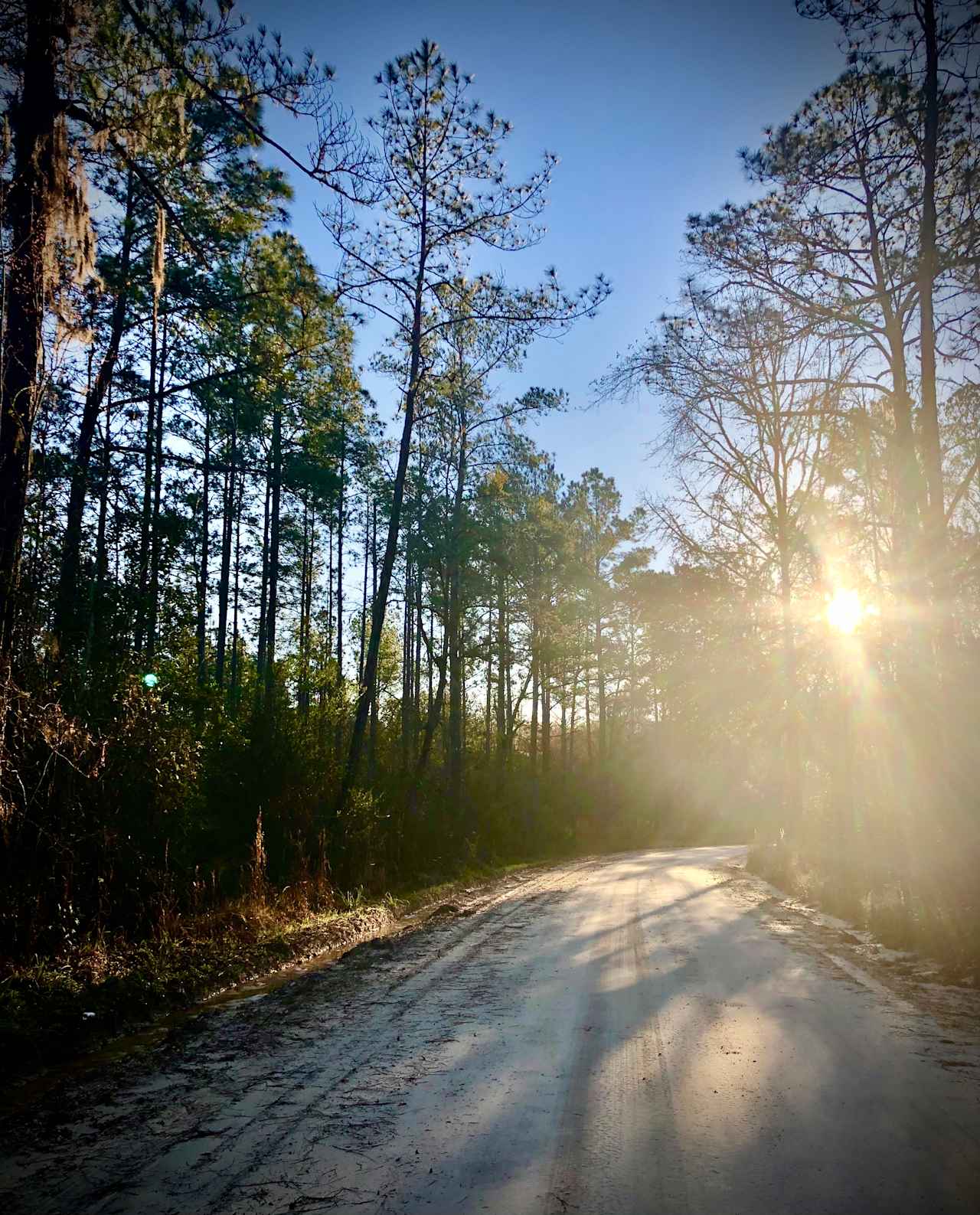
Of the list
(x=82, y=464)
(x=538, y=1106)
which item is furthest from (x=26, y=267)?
(x=538, y=1106)

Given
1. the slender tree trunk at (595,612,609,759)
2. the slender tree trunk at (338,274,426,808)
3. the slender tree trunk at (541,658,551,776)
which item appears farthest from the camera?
the slender tree trunk at (595,612,609,759)

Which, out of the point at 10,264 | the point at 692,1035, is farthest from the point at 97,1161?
the point at 10,264

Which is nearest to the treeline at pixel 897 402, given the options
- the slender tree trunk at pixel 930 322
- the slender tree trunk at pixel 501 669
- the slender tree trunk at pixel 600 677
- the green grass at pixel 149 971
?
the slender tree trunk at pixel 930 322

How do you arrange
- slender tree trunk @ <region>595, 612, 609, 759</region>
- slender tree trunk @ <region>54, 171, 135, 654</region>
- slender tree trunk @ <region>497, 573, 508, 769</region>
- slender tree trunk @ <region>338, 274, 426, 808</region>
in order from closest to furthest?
1. slender tree trunk @ <region>54, 171, 135, 654</region>
2. slender tree trunk @ <region>338, 274, 426, 808</region>
3. slender tree trunk @ <region>497, 573, 508, 769</region>
4. slender tree trunk @ <region>595, 612, 609, 759</region>

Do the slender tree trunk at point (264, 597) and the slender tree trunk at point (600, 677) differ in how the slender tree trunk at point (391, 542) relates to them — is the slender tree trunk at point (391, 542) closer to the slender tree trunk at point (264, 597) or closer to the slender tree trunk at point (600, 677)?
the slender tree trunk at point (264, 597)

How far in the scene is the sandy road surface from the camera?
10.7 feet

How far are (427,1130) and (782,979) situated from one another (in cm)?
439

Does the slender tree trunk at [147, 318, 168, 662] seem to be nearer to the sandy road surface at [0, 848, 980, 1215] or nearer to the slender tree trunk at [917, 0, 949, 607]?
the sandy road surface at [0, 848, 980, 1215]

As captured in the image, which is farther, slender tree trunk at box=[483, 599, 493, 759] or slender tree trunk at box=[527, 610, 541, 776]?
slender tree trunk at box=[527, 610, 541, 776]

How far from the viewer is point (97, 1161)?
3623 millimetres

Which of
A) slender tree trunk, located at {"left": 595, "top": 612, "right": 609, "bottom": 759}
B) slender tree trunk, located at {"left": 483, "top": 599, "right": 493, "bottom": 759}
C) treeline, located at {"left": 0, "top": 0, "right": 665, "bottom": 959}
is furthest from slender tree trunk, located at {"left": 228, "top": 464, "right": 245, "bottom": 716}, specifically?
slender tree trunk, located at {"left": 595, "top": 612, "right": 609, "bottom": 759}

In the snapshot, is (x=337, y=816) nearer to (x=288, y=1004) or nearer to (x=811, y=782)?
(x=288, y=1004)

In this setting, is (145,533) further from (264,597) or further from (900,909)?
(264,597)

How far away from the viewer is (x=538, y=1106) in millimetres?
4125
